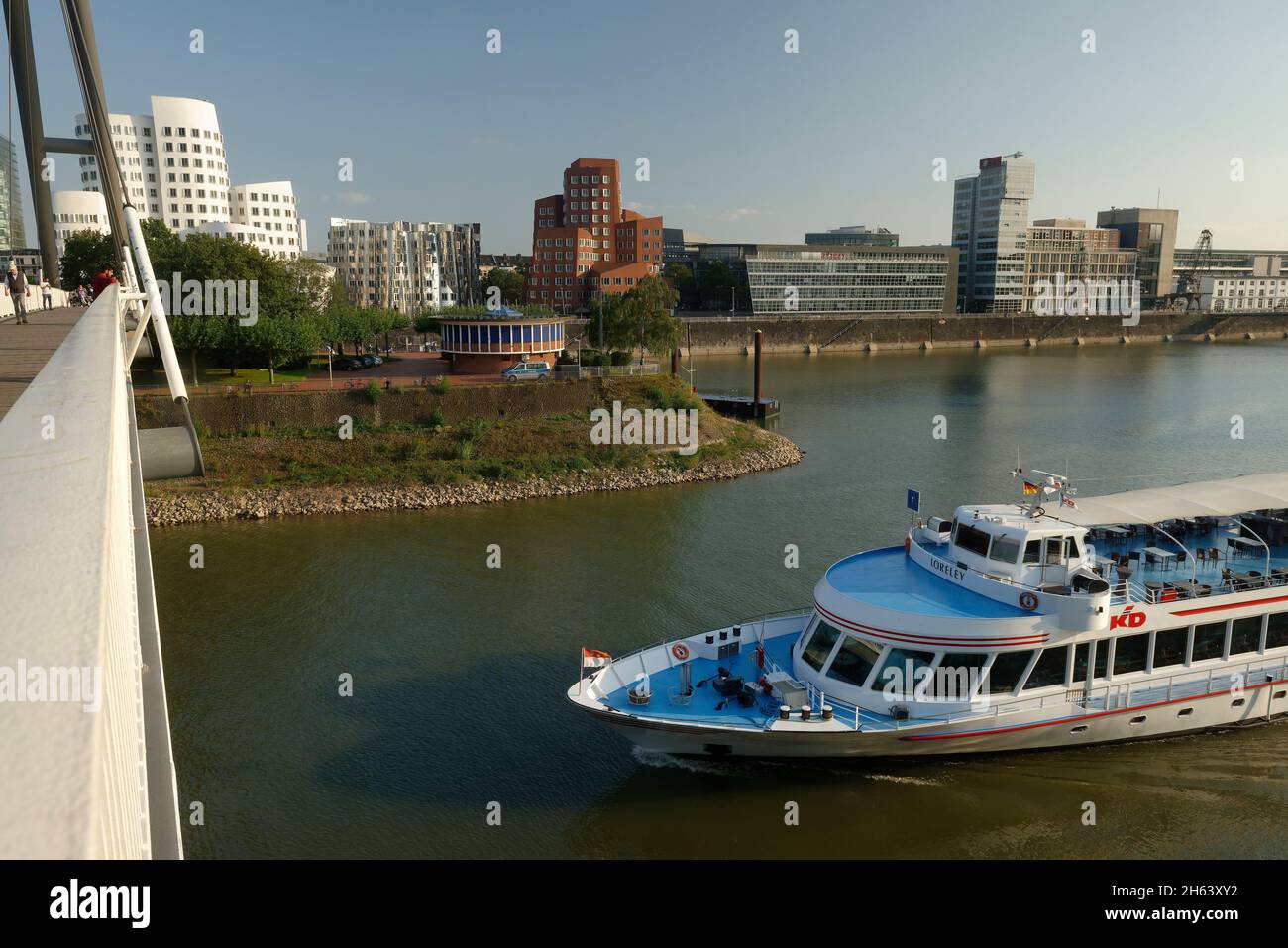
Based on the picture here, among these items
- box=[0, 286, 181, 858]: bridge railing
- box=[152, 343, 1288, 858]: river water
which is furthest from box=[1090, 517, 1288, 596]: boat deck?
box=[0, 286, 181, 858]: bridge railing

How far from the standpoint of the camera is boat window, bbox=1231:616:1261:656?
12555mm

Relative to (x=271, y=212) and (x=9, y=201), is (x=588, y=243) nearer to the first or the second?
(x=271, y=212)

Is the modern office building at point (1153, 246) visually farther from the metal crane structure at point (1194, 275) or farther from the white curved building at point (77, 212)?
the white curved building at point (77, 212)

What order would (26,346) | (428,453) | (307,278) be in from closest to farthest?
1. (26,346)
2. (428,453)
3. (307,278)

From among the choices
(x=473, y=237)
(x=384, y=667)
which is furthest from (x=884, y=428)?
(x=473, y=237)

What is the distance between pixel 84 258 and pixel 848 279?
74128 millimetres

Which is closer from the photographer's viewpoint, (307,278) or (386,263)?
(307,278)

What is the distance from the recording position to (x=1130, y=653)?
39.5 feet

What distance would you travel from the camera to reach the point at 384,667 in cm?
1502

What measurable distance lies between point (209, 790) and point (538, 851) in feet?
15.7

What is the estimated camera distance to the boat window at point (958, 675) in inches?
441

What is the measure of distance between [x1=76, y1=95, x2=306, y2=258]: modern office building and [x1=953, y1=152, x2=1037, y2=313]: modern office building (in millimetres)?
82108

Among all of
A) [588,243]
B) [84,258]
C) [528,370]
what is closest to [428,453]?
[528,370]
